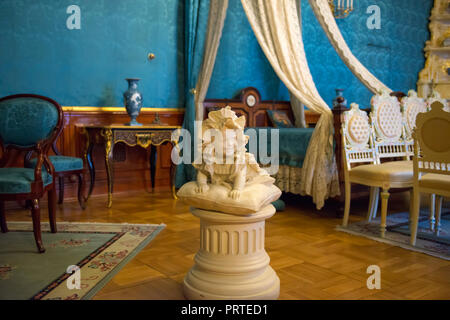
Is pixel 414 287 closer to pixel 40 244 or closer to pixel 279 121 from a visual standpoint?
pixel 40 244

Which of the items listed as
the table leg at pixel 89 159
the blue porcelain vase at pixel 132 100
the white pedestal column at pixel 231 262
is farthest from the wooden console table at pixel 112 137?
the white pedestal column at pixel 231 262

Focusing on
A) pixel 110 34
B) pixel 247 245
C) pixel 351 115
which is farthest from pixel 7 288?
pixel 110 34

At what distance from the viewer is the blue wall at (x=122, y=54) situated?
13.5 ft

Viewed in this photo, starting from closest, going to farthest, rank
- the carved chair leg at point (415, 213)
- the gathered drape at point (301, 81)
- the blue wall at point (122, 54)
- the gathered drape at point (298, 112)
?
the carved chair leg at point (415, 213)
the gathered drape at point (301, 81)
the blue wall at point (122, 54)
the gathered drape at point (298, 112)

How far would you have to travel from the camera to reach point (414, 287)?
2.19 m

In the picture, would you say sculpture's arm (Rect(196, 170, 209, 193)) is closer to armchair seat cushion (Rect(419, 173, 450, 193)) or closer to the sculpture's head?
the sculpture's head

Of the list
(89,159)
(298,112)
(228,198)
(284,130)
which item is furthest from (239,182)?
(298,112)

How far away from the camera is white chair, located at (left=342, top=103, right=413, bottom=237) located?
3.11 meters

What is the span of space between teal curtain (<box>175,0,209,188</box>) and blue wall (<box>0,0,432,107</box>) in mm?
169

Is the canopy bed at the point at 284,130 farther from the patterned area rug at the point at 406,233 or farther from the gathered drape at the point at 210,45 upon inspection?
the patterned area rug at the point at 406,233

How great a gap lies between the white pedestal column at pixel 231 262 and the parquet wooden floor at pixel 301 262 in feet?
0.58

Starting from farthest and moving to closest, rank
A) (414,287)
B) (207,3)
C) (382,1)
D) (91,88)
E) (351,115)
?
(382,1), (207,3), (91,88), (351,115), (414,287)

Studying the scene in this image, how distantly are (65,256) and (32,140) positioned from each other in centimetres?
106

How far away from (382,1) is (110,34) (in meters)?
4.91
